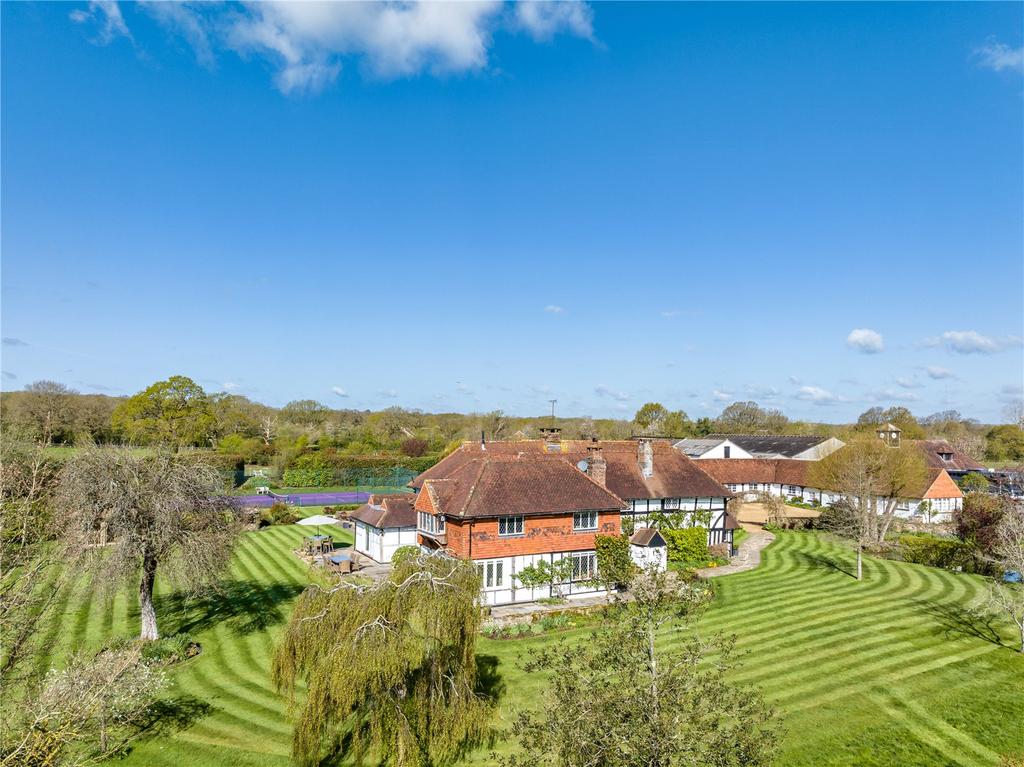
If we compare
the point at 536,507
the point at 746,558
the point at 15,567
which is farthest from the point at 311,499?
the point at 15,567

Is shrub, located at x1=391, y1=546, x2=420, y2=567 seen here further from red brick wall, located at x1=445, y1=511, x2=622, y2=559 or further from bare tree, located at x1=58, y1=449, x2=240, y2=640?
bare tree, located at x1=58, y1=449, x2=240, y2=640

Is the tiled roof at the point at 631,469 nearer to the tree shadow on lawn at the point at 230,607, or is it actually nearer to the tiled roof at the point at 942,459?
the tree shadow on lawn at the point at 230,607

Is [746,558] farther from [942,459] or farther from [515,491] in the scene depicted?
[942,459]

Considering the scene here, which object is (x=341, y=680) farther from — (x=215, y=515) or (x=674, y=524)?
(x=674, y=524)

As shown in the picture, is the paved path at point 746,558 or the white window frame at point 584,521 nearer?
the white window frame at point 584,521

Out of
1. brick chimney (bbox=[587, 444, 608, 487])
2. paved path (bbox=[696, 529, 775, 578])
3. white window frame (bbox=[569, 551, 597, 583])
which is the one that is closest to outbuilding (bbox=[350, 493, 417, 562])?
→ white window frame (bbox=[569, 551, 597, 583])

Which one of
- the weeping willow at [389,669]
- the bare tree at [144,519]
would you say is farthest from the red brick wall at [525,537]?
the weeping willow at [389,669]

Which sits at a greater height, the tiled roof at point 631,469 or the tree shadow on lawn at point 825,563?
the tiled roof at point 631,469
